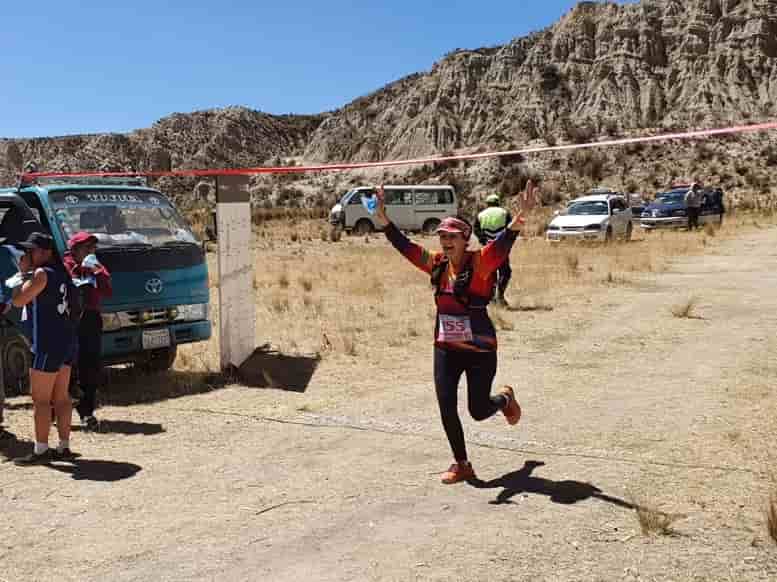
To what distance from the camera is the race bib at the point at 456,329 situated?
5590 millimetres

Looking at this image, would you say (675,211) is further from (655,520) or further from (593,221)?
(655,520)

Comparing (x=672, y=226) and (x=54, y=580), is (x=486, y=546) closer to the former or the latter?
(x=54, y=580)

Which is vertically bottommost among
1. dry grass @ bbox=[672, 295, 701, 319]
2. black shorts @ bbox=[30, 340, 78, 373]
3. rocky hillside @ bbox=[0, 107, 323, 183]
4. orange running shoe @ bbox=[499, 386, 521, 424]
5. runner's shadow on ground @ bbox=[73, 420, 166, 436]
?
runner's shadow on ground @ bbox=[73, 420, 166, 436]

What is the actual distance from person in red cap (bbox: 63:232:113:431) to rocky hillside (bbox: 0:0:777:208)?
45964 millimetres

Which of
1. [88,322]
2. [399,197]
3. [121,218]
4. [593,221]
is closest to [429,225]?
[399,197]

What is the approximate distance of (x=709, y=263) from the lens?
21.2m

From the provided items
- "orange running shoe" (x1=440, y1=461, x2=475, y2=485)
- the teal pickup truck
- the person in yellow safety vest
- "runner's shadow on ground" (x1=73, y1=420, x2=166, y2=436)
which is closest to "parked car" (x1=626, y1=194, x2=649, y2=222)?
the person in yellow safety vest

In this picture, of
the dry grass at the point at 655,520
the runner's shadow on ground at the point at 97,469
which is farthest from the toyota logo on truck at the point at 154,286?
the dry grass at the point at 655,520

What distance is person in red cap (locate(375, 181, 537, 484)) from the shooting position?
219 inches

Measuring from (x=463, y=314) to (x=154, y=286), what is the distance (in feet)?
13.6

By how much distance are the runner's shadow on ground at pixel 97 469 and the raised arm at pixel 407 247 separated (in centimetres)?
245

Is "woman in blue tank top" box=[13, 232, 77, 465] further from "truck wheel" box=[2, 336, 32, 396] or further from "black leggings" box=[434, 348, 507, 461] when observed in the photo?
"black leggings" box=[434, 348, 507, 461]

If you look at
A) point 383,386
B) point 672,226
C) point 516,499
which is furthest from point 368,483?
point 672,226

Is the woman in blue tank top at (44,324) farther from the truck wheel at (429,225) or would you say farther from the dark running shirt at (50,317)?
the truck wheel at (429,225)
